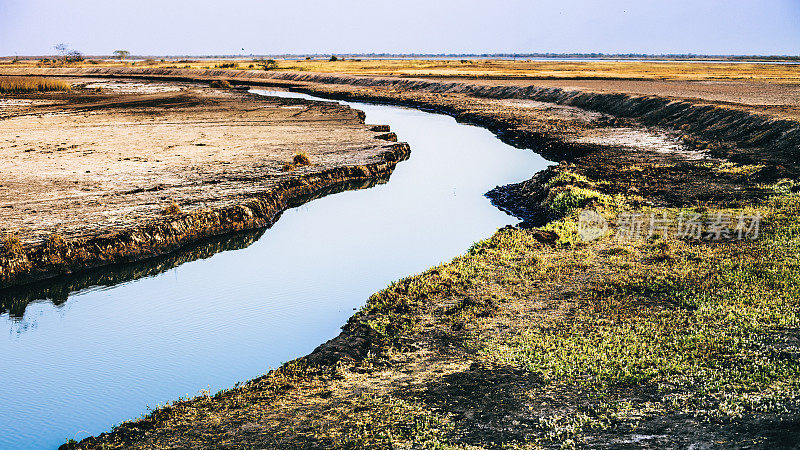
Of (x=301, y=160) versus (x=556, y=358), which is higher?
(x=301, y=160)

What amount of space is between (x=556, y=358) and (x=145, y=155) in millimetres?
24133

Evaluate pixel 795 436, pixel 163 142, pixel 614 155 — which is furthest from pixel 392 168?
pixel 795 436

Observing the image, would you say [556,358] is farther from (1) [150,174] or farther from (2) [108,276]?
(1) [150,174]

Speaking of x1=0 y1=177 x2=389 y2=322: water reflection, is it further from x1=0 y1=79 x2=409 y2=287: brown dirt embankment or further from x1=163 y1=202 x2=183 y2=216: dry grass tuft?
x1=163 y1=202 x2=183 y2=216: dry grass tuft

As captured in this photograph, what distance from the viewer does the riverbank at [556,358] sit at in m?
7.53

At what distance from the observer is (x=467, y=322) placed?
11.0m

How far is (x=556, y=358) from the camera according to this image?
30.5 ft

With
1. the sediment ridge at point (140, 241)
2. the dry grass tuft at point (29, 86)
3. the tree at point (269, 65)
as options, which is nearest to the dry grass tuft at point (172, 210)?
the sediment ridge at point (140, 241)

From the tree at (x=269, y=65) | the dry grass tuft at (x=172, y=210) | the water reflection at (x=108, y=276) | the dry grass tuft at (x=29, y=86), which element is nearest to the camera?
the water reflection at (x=108, y=276)

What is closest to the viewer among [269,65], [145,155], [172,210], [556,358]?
[556,358]

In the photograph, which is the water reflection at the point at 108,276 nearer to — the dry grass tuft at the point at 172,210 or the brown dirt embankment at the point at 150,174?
the brown dirt embankment at the point at 150,174

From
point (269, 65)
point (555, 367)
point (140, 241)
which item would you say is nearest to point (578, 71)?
point (269, 65)

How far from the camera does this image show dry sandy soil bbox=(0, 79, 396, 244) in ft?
60.3

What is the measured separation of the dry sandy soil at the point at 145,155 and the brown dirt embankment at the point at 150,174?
0.24 ft
